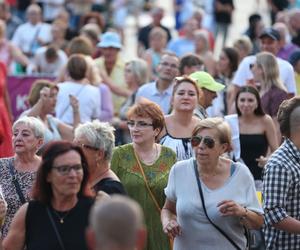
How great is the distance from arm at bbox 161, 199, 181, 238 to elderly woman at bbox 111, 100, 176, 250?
0.68 metres

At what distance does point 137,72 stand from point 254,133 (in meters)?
3.38

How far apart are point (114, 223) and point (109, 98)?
9.88 metres

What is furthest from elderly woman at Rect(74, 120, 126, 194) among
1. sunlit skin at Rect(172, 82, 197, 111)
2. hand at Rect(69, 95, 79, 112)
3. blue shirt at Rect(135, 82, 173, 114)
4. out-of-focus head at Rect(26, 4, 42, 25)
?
out-of-focus head at Rect(26, 4, 42, 25)

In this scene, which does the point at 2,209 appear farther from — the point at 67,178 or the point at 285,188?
the point at 285,188

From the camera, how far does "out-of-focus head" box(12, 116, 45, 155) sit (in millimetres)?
9484

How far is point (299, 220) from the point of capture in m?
8.59

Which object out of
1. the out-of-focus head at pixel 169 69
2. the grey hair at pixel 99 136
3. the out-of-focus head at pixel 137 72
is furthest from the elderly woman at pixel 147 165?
the out-of-focus head at pixel 137 72

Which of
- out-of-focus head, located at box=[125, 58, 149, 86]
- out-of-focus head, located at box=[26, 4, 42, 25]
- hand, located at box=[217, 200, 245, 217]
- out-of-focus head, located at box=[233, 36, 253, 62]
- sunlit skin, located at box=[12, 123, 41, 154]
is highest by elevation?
out-of-focus head, located at box=[26, 4, 42, 25]

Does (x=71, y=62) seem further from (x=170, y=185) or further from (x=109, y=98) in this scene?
(x=170, y=185)

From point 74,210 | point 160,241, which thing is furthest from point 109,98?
point 74,210

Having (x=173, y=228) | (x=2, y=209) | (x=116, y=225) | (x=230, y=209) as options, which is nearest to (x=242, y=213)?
(x=230, y=209)

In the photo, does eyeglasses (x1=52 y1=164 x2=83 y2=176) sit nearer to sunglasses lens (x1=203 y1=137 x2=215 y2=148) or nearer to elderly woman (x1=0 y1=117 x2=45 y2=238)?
sunglasses lens (x1=203 y1=137 x2=215 y2=148)

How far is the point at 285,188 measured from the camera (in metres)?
8.48

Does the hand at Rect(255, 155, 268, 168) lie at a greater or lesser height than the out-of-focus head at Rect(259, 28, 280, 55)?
lesser
